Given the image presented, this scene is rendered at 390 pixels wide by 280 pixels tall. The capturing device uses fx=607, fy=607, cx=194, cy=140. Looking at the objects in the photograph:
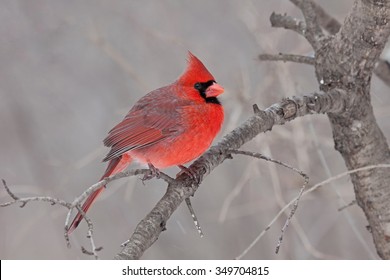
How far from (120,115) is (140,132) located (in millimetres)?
1734

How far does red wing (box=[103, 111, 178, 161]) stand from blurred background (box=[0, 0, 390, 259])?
149 centimetres

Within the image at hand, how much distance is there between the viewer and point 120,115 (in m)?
4.21

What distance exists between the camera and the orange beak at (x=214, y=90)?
97.8 inches

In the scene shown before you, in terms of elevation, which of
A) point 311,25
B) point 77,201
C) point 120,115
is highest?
point 311,25

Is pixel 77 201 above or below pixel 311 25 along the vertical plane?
below

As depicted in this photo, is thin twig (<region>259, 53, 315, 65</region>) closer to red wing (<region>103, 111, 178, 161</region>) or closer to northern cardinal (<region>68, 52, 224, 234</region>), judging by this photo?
northern cardinal (<region>68, 52, 224, 234</region>)

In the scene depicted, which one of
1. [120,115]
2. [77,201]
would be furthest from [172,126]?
[120,115]

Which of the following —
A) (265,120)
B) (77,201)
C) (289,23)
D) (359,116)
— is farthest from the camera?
(289,23)

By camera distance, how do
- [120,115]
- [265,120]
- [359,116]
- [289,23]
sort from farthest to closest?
[120,115] → [289,23] → [359,116] → [265,120]

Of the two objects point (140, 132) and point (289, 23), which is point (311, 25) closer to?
point (289, 23)

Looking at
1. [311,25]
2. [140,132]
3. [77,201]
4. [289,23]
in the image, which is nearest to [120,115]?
[140,132]

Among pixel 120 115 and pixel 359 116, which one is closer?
pixel 359 116

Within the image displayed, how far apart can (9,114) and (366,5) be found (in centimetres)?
319
